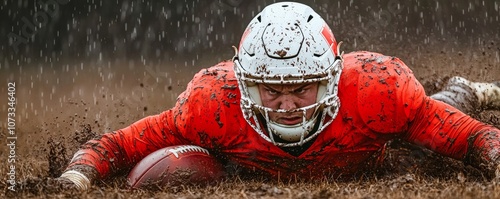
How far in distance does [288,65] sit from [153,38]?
592cm

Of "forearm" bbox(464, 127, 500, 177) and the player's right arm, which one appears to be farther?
the player's right arm

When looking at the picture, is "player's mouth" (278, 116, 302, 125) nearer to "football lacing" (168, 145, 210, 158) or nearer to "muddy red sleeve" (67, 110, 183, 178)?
"football lacing" (168, 145, 210, 158)

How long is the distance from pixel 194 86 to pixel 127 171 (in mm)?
750

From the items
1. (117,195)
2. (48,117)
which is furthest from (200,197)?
(48,117)

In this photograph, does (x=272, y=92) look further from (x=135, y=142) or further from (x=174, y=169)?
(x=135, y=142)

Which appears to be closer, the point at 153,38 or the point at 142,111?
the point at 142,111

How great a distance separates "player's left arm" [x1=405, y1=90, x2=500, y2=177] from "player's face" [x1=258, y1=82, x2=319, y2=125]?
71cm

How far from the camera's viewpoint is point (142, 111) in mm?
9609

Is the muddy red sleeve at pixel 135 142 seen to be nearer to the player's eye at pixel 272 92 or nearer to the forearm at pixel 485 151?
the player's eye at pixel 272 92

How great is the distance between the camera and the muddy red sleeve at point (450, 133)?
559 cm

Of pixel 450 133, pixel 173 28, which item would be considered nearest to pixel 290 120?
pixel 450 133

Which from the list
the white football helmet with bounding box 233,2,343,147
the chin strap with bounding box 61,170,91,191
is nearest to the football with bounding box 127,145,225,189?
the chin strap with bounding box 61,170,91,191

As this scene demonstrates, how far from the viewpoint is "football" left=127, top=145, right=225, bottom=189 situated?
561 centimetres

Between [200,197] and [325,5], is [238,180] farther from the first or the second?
[325,5]
